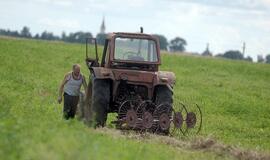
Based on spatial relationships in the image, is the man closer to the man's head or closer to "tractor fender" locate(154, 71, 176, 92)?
the man's head

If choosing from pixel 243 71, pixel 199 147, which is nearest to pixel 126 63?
pixel 199 147

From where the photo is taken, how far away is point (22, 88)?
2669cm

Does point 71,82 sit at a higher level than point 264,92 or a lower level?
higher

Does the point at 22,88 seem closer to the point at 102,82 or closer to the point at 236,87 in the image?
the point at 102,82

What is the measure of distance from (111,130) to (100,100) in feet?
2.80

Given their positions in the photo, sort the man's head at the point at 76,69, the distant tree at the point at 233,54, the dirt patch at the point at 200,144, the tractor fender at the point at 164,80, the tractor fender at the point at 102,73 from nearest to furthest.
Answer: the dirt patch at the point at 200,144 < the tractor fender at the point at 102,73 < the tractor fender at the point at 164,80 < the man's head at the point at 76,69 < the distant tree at the point at 233,54

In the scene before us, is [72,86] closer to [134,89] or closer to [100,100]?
[100,100]

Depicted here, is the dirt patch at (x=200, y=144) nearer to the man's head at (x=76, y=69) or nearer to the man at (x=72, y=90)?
the man at (x=72, y=90)

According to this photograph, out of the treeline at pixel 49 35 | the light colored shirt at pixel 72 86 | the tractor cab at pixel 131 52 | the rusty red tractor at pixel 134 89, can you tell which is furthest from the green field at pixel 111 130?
the treeline at pixel 49 35

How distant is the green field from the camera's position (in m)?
10.7

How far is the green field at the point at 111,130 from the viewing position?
10.7 m

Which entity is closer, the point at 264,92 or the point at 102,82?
the point at 102,82

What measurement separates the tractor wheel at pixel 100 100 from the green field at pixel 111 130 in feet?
2.29

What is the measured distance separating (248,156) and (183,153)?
1.32 m
